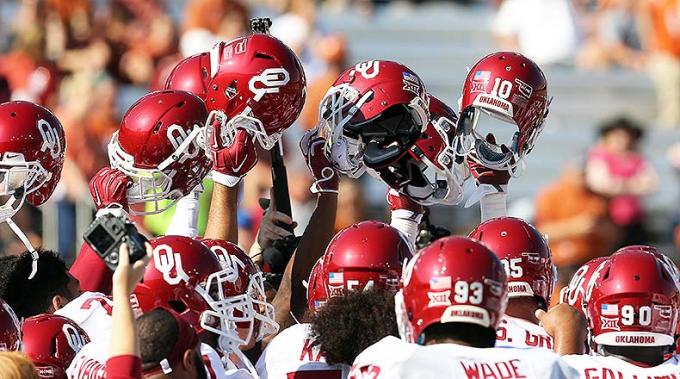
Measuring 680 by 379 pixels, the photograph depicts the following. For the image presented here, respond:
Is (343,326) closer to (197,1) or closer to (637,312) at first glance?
(637,312)

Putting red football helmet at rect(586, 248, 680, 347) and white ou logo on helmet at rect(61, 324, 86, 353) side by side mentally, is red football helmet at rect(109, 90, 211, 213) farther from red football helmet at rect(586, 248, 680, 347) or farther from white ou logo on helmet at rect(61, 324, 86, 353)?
red football helmet at rect(586, 248, 680, 347)

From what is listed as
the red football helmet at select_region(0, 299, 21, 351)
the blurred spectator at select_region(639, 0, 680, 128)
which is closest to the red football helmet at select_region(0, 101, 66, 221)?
the red football helmet at select_region(0, 299, 21, 351)

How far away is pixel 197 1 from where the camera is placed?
12.5 m

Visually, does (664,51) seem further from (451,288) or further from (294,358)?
(451,288)

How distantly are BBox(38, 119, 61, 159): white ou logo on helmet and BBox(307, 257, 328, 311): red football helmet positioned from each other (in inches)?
46.1

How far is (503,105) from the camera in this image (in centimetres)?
588

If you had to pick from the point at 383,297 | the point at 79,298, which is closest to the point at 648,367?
the point at 383,297

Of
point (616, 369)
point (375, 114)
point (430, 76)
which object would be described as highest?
point (430, 76)

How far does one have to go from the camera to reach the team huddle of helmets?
4203 millimetres

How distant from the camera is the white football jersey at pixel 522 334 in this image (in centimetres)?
517

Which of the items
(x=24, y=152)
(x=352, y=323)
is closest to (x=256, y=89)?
(x=24, y=152)

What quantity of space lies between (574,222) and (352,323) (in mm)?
6576

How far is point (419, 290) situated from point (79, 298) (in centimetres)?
184

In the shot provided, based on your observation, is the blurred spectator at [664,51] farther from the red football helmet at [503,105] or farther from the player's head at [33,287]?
the player's head at [33,287]
